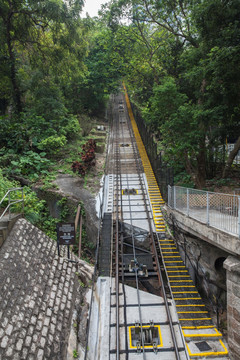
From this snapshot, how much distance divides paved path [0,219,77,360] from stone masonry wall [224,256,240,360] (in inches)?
174

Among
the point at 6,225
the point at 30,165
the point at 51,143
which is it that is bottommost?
the point at 6,225

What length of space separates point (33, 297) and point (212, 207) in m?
6.08

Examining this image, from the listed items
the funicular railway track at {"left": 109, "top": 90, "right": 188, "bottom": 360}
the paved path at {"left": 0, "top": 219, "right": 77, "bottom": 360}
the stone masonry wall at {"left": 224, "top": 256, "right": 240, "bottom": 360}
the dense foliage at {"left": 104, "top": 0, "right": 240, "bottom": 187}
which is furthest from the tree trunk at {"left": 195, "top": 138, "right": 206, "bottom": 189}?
the paved path at {"left": 0, "top": 219, "right": 77, "bottom": 360}

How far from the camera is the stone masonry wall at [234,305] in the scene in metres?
6.55

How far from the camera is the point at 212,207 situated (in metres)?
Result: 8.38

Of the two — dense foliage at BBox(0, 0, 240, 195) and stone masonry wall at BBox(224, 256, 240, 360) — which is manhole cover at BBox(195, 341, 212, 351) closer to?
stone masonry wall at BBox(224, 256, 240, 360)

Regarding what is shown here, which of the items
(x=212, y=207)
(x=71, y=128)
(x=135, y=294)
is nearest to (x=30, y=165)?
(x=71, y=128)

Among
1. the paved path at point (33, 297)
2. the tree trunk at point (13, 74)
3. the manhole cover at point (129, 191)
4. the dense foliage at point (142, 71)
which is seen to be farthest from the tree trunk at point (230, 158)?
the tree trunk at point (13, 74)

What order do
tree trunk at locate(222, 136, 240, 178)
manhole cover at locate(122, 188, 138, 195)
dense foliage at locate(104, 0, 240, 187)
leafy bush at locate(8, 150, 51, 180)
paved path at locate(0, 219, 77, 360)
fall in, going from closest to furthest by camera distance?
paved path at locate(0, 219, 77, 360), dense foliage at locate(104, 0, 240, 187), tree trunk at locate(222, 136, 240, 178), leafy bush at locate(8, 150, 51, 180), manhole cover at locate(122, 188, 138, 195)

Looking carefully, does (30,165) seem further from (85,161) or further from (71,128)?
(71,128)

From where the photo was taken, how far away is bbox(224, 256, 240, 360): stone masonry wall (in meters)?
6.55

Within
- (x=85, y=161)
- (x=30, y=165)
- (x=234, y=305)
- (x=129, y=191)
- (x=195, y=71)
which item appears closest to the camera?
(x=234, y=305)

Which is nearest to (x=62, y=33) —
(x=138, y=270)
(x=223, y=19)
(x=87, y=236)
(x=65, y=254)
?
(x=223, y=19)

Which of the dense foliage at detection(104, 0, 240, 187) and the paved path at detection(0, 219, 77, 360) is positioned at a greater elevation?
the dense foliage at detection(104, 0, 240, 187)
